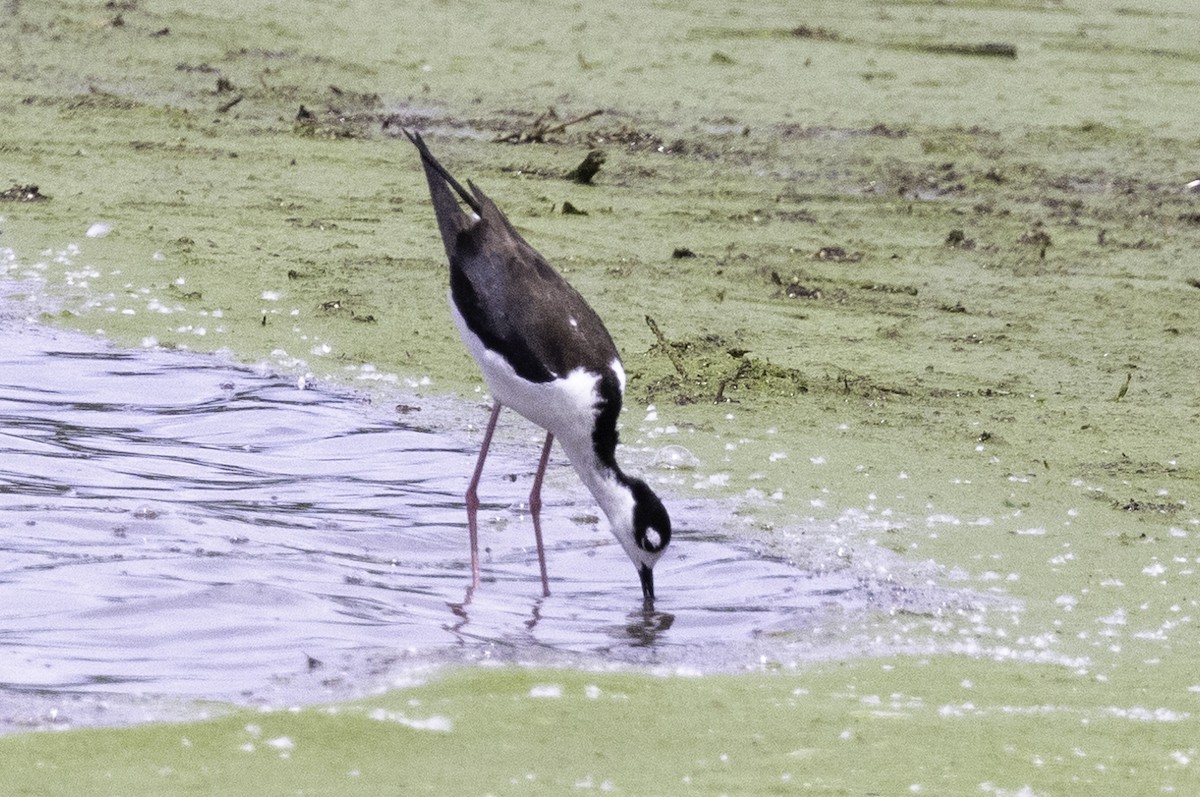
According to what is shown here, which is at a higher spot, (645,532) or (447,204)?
(447,204)

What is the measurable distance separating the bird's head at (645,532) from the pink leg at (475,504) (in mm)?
458

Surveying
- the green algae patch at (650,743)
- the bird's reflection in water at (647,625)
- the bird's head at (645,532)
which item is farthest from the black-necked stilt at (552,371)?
the green algae patch at (650,743)

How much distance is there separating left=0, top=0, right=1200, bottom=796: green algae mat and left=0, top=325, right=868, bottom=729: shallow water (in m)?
0.24

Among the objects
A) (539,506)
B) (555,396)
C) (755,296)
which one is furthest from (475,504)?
(755,296)

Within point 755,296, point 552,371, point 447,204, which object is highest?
point 447,204

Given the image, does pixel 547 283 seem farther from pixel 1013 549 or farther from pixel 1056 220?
pixel 1056 220

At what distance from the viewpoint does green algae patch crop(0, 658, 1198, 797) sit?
3.42 meters

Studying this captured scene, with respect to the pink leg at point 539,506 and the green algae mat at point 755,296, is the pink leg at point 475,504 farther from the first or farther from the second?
the green algae mat at point 755,296

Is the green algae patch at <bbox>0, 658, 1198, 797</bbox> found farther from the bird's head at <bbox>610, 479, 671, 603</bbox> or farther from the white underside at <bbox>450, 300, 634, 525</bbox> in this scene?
the white underside at <bbox>450, 300, 634, 525</bbox>

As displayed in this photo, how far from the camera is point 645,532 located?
5055 mm

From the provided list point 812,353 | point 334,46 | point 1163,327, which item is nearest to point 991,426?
point 812,353

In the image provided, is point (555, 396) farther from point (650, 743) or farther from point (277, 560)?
point (650, 743)

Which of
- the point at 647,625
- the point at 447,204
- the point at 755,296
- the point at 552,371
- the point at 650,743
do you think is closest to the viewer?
the point at 650,743

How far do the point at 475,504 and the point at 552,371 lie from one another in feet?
2.12
